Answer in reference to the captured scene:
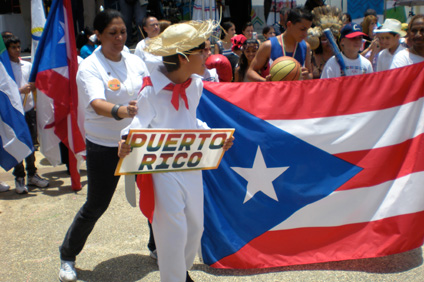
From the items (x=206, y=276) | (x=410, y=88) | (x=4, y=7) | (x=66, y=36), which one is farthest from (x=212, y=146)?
(x=4, y=7)

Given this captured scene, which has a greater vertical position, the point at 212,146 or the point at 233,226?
the point at 212,146

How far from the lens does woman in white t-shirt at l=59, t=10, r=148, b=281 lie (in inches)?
126

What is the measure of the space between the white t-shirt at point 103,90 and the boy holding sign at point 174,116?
1.95ft

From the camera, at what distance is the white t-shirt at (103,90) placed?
3.14 meters

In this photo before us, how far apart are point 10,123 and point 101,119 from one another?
2.73 m

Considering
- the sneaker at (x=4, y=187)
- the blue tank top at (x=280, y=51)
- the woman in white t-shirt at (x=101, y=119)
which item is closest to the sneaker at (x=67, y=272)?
the woman in white t-shirt at (x=101, y=119)

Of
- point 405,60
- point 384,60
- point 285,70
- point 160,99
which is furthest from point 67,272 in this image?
point 384,60

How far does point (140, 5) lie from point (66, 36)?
16.7 feet

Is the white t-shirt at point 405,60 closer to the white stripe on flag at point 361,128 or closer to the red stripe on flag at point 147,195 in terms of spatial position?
the white stripe on flag at point 361,128

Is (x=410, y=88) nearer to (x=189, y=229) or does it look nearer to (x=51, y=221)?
(x=189, y=229)

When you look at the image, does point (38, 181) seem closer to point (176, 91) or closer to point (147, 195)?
point (147, 195)

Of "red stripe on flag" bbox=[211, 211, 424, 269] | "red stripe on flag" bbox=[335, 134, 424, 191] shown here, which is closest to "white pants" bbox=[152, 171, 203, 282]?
"red stripe on flag" bbox=[211, 211, 424, 269]

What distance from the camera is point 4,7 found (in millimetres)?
12688

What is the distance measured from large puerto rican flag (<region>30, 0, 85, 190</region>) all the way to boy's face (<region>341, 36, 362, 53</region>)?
10.1ft
